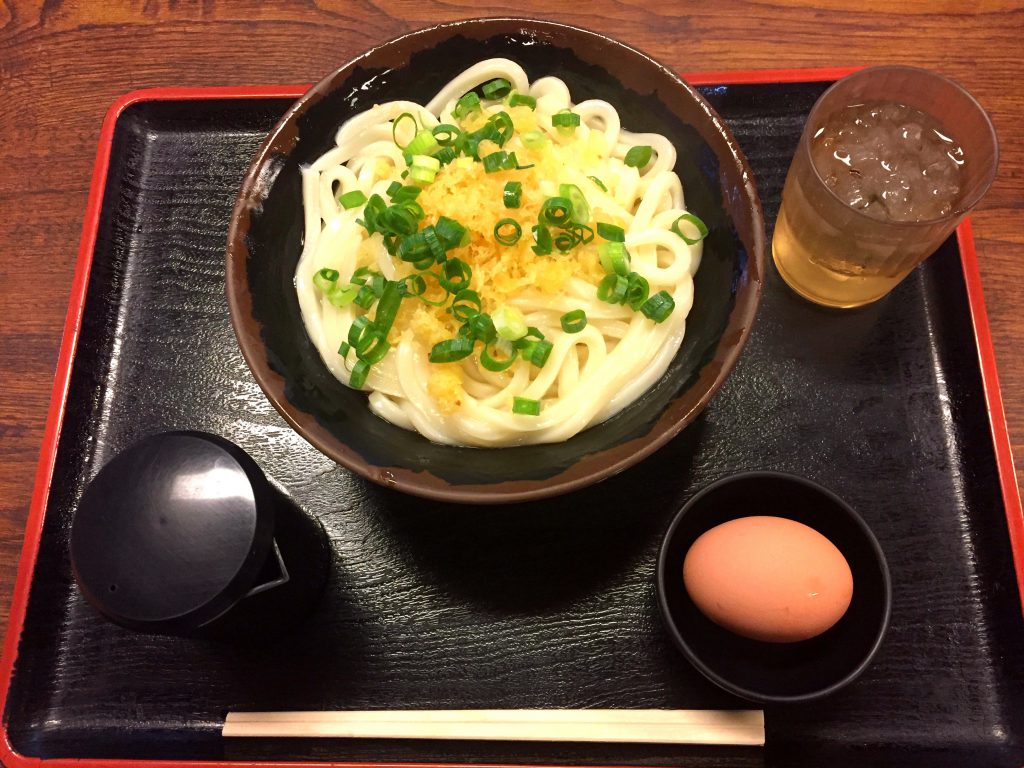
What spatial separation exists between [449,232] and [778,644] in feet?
4.32

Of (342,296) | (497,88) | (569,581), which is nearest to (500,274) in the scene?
(342,296)

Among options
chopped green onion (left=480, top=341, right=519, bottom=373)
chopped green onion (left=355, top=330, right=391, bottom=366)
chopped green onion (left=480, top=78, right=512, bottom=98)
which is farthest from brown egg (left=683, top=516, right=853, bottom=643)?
chopped green onion (left=480, top=78, right=512, bottom=98)

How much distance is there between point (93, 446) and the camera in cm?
219

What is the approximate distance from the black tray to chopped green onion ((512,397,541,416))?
0.38 metres

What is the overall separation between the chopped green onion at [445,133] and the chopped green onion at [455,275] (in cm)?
41

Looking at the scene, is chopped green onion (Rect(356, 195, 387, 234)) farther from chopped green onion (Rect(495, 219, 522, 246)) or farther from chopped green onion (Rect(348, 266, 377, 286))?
chopped green onion (Rect(495, 219, 522, 246))

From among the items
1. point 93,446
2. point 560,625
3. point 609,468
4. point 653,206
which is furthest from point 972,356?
point 93,446

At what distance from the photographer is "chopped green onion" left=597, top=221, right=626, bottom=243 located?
187 cm

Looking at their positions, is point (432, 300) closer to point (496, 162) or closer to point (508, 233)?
point (508, 233)

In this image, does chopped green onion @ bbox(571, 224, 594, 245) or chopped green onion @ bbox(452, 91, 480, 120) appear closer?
chopped green onion @ bbox(571, 224, 594, 245)

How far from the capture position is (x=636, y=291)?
1.82 metres

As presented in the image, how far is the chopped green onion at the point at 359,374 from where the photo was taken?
181 cm

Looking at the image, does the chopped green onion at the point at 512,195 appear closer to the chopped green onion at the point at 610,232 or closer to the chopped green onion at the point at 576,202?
the chopped green onion at the point at 576,202

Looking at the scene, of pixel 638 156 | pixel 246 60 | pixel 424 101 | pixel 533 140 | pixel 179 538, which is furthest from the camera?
pixel 246 60
